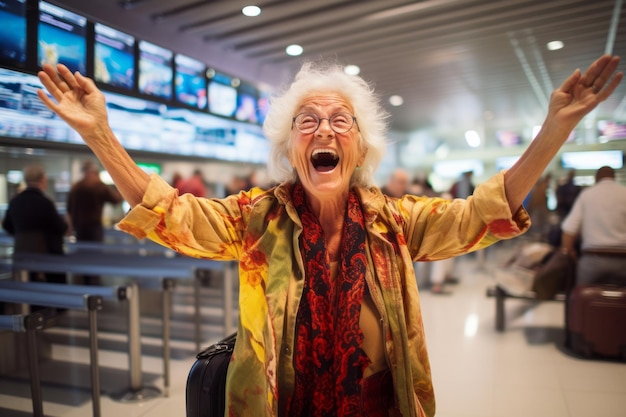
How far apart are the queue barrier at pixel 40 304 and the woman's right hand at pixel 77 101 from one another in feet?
4.39

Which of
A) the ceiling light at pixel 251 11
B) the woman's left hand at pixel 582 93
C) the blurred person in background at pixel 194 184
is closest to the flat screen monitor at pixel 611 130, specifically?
the woman's left hand at pixel 582 93

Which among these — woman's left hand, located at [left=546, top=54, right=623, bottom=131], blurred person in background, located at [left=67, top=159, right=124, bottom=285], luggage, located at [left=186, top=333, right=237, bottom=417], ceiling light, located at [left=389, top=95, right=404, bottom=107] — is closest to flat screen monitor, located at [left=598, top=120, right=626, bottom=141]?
woman's left hand, located at [left=546, top=54, right=623, bottom=131]

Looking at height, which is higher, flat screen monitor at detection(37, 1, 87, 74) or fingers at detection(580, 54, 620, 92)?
flat screen monitor at detection(37, 1, 87, 74)

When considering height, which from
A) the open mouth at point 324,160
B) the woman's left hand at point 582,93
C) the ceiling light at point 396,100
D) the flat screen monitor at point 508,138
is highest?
the ceiling light at point 396,100

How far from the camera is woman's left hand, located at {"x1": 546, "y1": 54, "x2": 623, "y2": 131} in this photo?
46.2 inches

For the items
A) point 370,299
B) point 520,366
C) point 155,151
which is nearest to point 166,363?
point 155,151

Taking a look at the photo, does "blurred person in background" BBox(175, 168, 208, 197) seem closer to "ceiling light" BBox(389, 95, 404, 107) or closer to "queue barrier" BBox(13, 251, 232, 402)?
"queue barrier" BBox(13, 251, 232, 402)

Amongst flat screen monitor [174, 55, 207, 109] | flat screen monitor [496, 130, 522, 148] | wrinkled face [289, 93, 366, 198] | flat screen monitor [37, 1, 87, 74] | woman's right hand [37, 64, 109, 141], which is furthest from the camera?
flat screen monitor [174, 55, 207, 109]

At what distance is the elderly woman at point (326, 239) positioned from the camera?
1219 mm

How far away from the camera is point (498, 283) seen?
4402 millimetres

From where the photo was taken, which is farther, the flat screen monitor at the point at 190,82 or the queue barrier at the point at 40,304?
the flat screen monitor at the point at 190,82

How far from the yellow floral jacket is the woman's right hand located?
0.75 ft

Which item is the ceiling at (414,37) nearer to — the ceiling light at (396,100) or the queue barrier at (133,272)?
the ceiling light at (396,100)

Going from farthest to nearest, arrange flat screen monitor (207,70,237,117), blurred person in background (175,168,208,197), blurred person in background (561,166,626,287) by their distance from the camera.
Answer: blurred person in background (175,168,208,197) → flat screen monitor (207,70,237,117) → blurred person in background (561,166,626,287)
